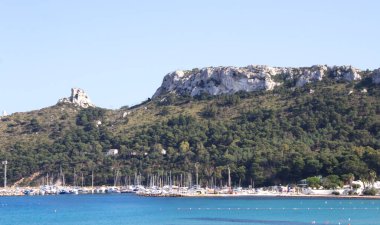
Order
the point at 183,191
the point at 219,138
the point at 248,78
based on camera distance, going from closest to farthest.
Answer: the point at 183,191, the point at 219,138, the point at 248,78

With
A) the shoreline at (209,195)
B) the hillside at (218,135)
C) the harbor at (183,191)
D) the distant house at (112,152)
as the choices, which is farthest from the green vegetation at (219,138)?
the shoreline at (209,195)

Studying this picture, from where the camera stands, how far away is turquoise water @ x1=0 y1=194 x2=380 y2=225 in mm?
80125

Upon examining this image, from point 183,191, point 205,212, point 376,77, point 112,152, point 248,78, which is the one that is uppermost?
point 248,78

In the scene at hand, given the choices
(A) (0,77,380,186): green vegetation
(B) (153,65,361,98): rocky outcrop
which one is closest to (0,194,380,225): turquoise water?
(A) (0,77,380,186): green vegetation

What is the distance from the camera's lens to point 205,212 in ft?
302

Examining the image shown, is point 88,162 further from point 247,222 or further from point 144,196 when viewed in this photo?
point 247,222

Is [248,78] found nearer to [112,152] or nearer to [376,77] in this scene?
[376,77]

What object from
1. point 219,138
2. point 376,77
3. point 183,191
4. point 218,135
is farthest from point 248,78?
point 183,191

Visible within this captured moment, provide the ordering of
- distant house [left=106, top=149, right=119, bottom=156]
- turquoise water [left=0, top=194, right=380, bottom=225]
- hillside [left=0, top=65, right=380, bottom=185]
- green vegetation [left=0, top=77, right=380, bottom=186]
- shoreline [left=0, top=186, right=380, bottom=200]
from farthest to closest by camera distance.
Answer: distant house [left=106, top=149, right=119, bottom=156] → hillside [left=0, top=65, right=380, bottom=185] → green vegetation [left=0, top=77, right=380, bottom=186] → shoreline [left=0, top=186, right=380, bottom=200] → turquoise water [left=0, top=194, right=380, bottom=225]

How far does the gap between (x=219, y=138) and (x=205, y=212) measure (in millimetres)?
62263

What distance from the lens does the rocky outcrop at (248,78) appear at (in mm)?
170875

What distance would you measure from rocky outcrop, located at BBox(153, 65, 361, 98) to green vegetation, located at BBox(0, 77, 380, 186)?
3.10 metres

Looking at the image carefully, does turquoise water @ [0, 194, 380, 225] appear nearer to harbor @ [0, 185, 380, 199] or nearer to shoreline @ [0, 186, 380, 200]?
shoreline @ [0, 186, 380, 200]

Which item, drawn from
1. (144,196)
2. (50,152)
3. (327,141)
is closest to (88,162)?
(50,152)
